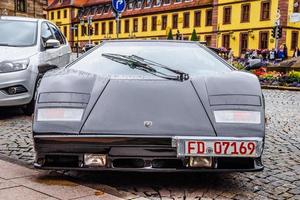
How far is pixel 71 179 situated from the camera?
3387 millimetres

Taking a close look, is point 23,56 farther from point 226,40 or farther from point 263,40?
point 226,40

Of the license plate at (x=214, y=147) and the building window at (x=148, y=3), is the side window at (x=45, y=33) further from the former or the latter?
the building window at (x=148, y=3)

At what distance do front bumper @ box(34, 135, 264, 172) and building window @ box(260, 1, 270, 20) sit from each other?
48826 millimetres

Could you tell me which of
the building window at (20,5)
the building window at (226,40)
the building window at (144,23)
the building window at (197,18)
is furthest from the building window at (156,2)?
the building window at (20,5)

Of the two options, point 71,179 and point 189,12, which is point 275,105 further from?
point 189,12

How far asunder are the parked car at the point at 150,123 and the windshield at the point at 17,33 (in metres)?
4.14

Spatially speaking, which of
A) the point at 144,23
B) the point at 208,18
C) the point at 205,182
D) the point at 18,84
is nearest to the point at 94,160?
the point at 205,182

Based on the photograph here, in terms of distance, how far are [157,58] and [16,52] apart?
3591 millimetres

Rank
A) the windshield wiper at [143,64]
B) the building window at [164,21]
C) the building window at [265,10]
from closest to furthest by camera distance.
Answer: the windshield wiper at [143,64] < the building window at [265,10] < the building window at [164,21]

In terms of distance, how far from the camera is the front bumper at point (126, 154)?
2938 mm

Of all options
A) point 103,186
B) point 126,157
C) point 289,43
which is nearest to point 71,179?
point 103,186

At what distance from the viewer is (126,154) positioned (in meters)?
2.96

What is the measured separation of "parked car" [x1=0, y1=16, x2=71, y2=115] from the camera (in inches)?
257

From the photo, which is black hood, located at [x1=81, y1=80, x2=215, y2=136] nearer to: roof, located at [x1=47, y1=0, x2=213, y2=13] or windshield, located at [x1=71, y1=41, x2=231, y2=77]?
windshield, located at [x1=71, y1=41, x2=231, y2=77]
